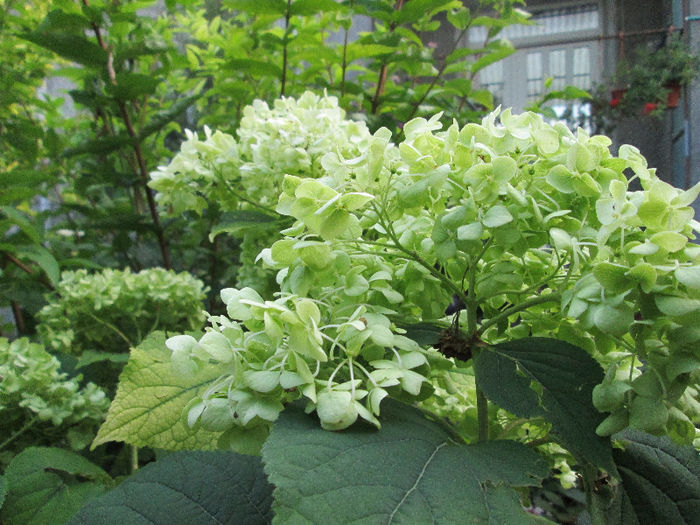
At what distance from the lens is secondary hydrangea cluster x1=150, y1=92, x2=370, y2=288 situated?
0.80 meters

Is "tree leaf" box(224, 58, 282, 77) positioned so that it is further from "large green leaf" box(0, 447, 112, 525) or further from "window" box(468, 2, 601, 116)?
"large green leaf" box(0, 447, 112, 525)

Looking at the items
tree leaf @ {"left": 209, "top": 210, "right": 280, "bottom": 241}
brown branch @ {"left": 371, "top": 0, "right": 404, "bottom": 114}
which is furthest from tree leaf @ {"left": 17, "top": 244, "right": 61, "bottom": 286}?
brown branch @ {"left": 371, "top": 0, "right": 404, "bottom": 114}

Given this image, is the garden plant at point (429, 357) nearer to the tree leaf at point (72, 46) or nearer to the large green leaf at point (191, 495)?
the large green leaf at point (191, 495)

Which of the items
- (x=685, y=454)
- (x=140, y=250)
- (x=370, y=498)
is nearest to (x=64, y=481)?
(x=370, y=498)

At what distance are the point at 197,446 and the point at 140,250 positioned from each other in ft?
4.01

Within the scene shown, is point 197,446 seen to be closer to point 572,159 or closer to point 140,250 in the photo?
point 572,159

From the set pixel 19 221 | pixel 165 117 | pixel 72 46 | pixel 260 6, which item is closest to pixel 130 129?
pixel 165 117

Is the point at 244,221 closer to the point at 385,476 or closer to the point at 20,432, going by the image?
the point at 20,432

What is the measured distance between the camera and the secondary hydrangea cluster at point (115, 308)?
3.62ft

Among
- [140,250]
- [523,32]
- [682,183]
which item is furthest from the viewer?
[140,250]

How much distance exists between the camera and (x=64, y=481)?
81 cm

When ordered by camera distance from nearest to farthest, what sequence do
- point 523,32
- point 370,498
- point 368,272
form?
point 370,498, point 368,272, point 523,32

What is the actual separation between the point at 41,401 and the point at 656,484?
82 centimetres

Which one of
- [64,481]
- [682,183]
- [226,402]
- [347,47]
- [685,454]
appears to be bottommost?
[64,481]
